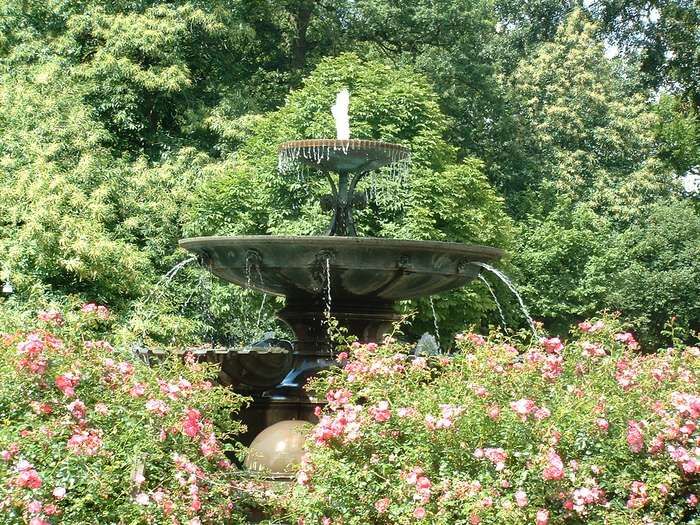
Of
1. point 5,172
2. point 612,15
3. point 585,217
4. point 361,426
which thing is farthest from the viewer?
point 612,15

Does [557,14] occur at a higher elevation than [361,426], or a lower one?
higher

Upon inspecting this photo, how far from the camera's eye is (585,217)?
29.5 m

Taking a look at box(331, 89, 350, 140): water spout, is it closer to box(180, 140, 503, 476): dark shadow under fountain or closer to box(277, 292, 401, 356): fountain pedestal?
box(180, 140, 503, 476): dark shadow under fountain

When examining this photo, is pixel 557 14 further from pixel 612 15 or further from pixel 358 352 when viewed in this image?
pixel 358 352

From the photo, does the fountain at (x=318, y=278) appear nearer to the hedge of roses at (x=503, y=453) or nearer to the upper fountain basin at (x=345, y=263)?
the upper fountain basin at (x=345, y=263)

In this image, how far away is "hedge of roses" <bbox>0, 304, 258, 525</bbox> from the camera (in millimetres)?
4645

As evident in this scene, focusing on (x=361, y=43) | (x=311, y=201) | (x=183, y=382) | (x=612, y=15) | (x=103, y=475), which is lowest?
(x=103, y=475)

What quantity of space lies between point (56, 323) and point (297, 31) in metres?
21.7

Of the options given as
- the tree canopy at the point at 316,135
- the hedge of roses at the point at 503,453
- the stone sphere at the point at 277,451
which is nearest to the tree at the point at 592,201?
the tree canopy at the point at 316,135

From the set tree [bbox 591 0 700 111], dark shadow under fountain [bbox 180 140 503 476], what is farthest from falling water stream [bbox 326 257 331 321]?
tree [bbox 591 0 700 111]

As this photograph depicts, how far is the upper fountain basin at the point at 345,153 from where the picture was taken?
828cm

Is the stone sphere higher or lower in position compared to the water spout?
lower

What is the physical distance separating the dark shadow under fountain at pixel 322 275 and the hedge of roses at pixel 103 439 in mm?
1449

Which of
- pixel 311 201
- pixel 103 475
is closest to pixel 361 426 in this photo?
pixel 103 475
